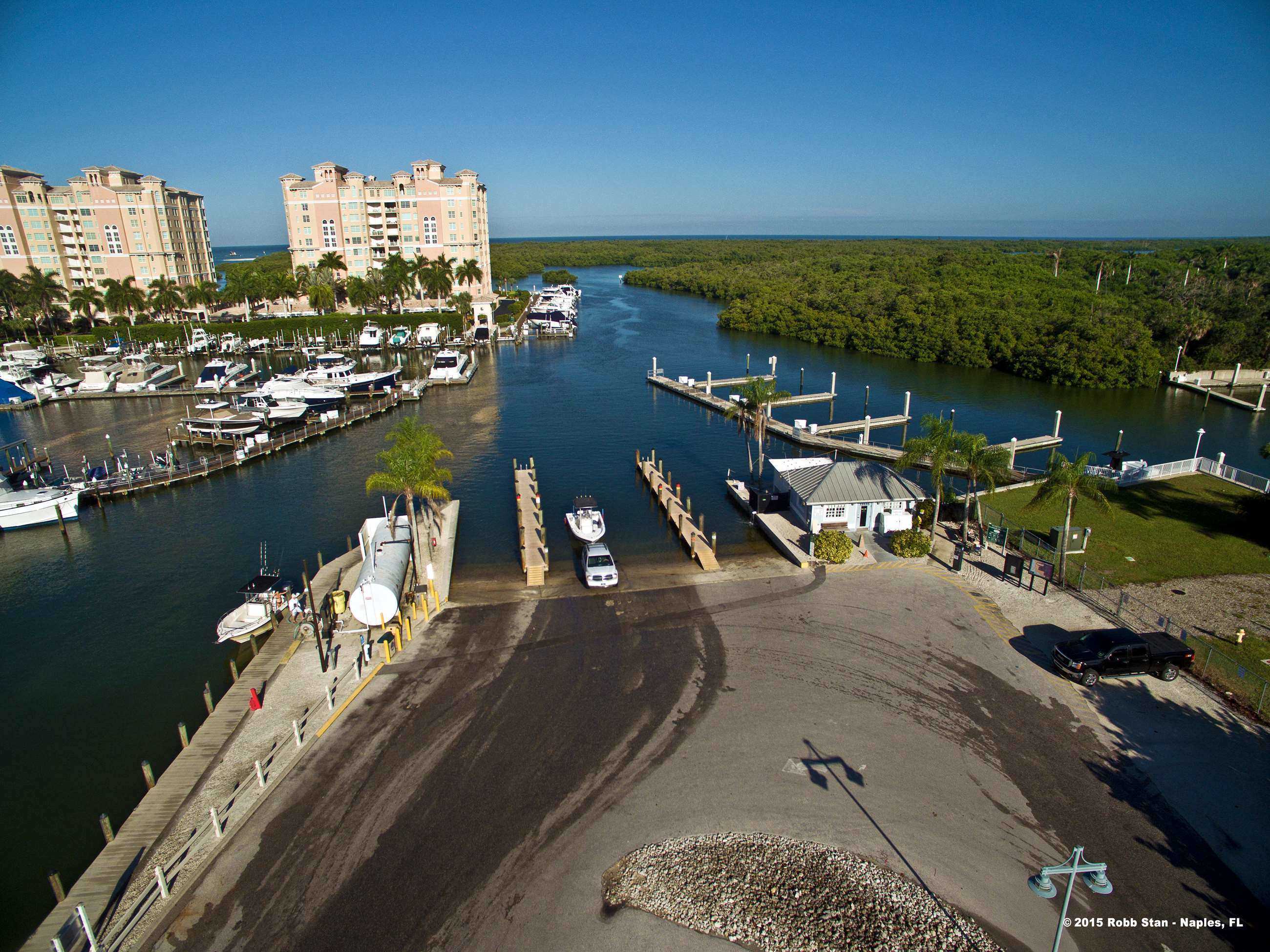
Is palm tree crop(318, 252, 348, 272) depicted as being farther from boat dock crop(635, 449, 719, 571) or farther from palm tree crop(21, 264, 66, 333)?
boat dock crop(635, 449, 719, 571)

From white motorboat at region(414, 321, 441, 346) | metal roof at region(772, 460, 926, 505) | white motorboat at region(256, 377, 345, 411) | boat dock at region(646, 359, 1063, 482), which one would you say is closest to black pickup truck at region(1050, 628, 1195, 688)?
metal roof at region(772, 460, 926, 505)

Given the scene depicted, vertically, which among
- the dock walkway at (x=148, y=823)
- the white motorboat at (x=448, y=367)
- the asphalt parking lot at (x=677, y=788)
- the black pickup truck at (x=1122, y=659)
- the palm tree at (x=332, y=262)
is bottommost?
the dock walkway at (x=148, y=823)

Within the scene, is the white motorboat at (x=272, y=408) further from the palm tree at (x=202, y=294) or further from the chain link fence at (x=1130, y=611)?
the chain link fence at (x=1130, y=611)

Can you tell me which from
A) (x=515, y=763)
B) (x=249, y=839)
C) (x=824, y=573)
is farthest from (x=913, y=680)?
(x=249, y=839)

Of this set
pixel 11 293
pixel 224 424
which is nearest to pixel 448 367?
pixel 224 424

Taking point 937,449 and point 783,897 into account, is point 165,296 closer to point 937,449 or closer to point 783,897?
point 937,449

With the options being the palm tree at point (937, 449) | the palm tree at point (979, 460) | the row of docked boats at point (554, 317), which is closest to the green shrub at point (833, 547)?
the palm tree at point (937, 449)

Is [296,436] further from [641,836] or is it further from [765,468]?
[641,836]
